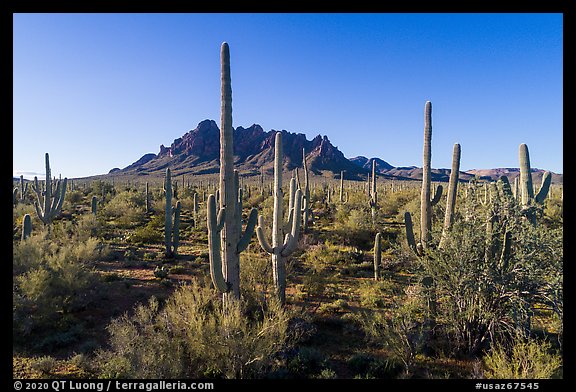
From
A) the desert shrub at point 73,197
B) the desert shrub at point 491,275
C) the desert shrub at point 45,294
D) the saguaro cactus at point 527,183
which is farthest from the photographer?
the desert shrub at point 73,197

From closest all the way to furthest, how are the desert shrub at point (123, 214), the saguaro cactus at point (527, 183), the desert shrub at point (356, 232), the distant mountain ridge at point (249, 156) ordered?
1. the saguaro cactus at point (527, 183)
2. the desert shrub at point (356, 232)
3. the desert shrub at point (123, 214)
4. the distant mountain ridge at point (249, 156)

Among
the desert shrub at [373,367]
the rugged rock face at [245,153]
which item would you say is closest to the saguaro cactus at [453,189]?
the desert shrub at [373,367]

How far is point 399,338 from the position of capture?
6086mm

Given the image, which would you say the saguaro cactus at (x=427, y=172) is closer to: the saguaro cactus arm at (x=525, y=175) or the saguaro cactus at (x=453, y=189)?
the saguaro cactus at (x=453, y=189)

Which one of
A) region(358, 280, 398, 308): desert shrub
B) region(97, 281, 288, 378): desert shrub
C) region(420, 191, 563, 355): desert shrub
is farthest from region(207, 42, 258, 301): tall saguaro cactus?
region(358, 280, 398, 308): desert shrub

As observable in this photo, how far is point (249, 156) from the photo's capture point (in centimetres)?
13038

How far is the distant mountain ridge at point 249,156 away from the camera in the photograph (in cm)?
10850

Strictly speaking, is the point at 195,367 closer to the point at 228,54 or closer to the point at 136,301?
the point at 136,301

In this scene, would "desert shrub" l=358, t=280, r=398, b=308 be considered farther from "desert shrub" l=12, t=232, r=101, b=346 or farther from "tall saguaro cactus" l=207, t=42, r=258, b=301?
"desert shrub" l=12, t=232, r=101, b=346

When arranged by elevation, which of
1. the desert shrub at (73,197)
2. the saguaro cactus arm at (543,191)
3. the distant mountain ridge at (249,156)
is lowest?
the desert shrub at (73,197)

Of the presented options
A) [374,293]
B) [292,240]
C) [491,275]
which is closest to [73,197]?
[292,240]

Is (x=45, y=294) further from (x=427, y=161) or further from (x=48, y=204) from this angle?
(x=427, y=161)
